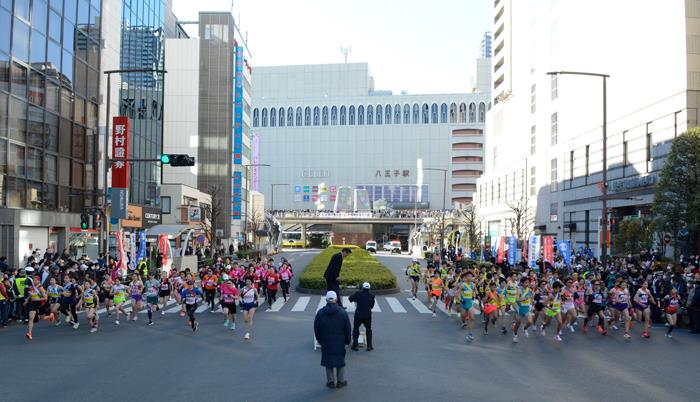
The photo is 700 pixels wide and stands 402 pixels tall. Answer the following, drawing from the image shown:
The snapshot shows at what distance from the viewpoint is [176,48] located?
66562 millimetres

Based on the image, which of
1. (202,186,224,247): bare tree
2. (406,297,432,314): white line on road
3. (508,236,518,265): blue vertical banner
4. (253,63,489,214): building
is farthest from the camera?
(253,63,489,214): building

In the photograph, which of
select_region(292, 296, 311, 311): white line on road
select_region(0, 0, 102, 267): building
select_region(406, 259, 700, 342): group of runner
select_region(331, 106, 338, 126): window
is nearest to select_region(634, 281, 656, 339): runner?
select_region(406, 259, 700, 342): group of runner

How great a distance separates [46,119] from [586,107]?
3444 cm

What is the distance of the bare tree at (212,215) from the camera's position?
48906mm

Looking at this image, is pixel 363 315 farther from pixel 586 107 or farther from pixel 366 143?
pixel 366 143

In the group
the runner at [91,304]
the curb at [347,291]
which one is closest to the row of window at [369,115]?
the curb at [347,291]

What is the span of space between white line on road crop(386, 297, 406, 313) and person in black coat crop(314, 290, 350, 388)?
37.0ft

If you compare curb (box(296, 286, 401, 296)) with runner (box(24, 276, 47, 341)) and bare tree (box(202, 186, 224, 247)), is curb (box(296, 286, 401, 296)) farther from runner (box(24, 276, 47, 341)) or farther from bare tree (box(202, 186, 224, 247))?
bare tree (box(202, 186, 224, 247))

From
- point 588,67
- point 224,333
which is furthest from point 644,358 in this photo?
point 588,67

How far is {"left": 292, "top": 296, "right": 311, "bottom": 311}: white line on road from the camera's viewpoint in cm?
2111

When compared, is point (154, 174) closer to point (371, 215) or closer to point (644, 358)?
point (644, 358)

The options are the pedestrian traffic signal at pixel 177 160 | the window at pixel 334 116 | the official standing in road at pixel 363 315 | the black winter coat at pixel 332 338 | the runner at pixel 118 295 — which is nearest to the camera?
the black winter coat at pixel 332 338

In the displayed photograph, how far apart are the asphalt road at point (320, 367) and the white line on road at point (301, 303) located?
422 centimetres

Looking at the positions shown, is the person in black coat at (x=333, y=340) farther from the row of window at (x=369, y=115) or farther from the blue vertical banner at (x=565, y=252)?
the row of window at (x=369, y=115)
